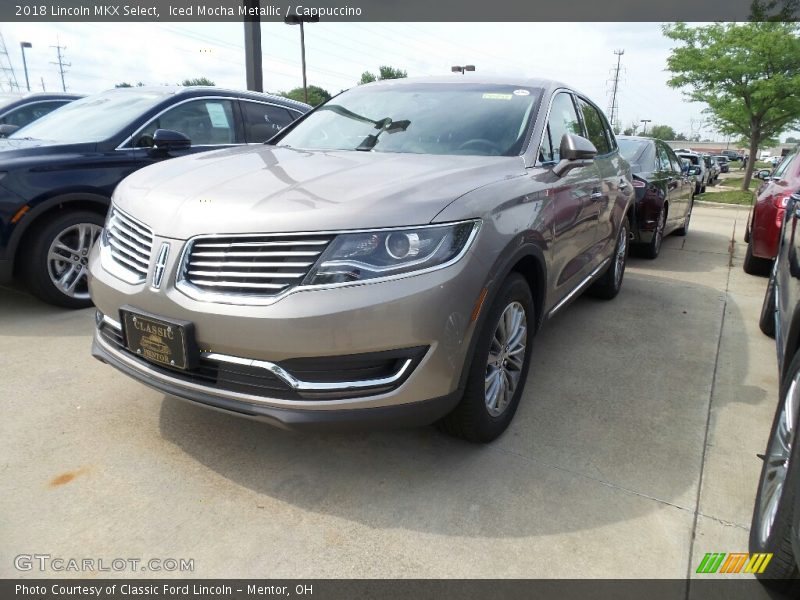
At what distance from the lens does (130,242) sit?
248 centimetres

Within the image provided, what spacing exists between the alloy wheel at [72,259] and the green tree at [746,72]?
19631 millimetres

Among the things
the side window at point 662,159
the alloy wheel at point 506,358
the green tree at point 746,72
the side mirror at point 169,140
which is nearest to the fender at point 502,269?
the alloy wheel at point 506,358

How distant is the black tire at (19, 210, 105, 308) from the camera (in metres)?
4.18

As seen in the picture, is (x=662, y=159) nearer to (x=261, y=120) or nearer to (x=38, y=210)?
(x=261, y=120)

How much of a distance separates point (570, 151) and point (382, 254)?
60.4 inches

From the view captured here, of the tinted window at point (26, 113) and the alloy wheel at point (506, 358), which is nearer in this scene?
the alloy wheel at point (506, 358)

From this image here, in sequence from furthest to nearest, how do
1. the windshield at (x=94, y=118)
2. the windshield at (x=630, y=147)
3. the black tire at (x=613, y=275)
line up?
the windshield at (x=630, y=147) → the black tire at (x=613, y=275) → the windshield at (x=94, y=118)

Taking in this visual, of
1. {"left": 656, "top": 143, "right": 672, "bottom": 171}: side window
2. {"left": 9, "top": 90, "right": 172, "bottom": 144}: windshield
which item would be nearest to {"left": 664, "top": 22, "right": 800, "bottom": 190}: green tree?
{"left": 656, "top": 143, "right": 672, "bottom": 171}: side window

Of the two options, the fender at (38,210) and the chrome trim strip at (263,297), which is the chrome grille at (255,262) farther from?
the fender at (38,210)

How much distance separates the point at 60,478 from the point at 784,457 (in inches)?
109

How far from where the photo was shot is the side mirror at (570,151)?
10.1 feet

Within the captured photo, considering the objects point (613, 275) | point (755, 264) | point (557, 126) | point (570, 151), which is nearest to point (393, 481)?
point (570, 151)

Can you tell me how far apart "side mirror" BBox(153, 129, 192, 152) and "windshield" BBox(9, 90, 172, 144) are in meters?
0.45
